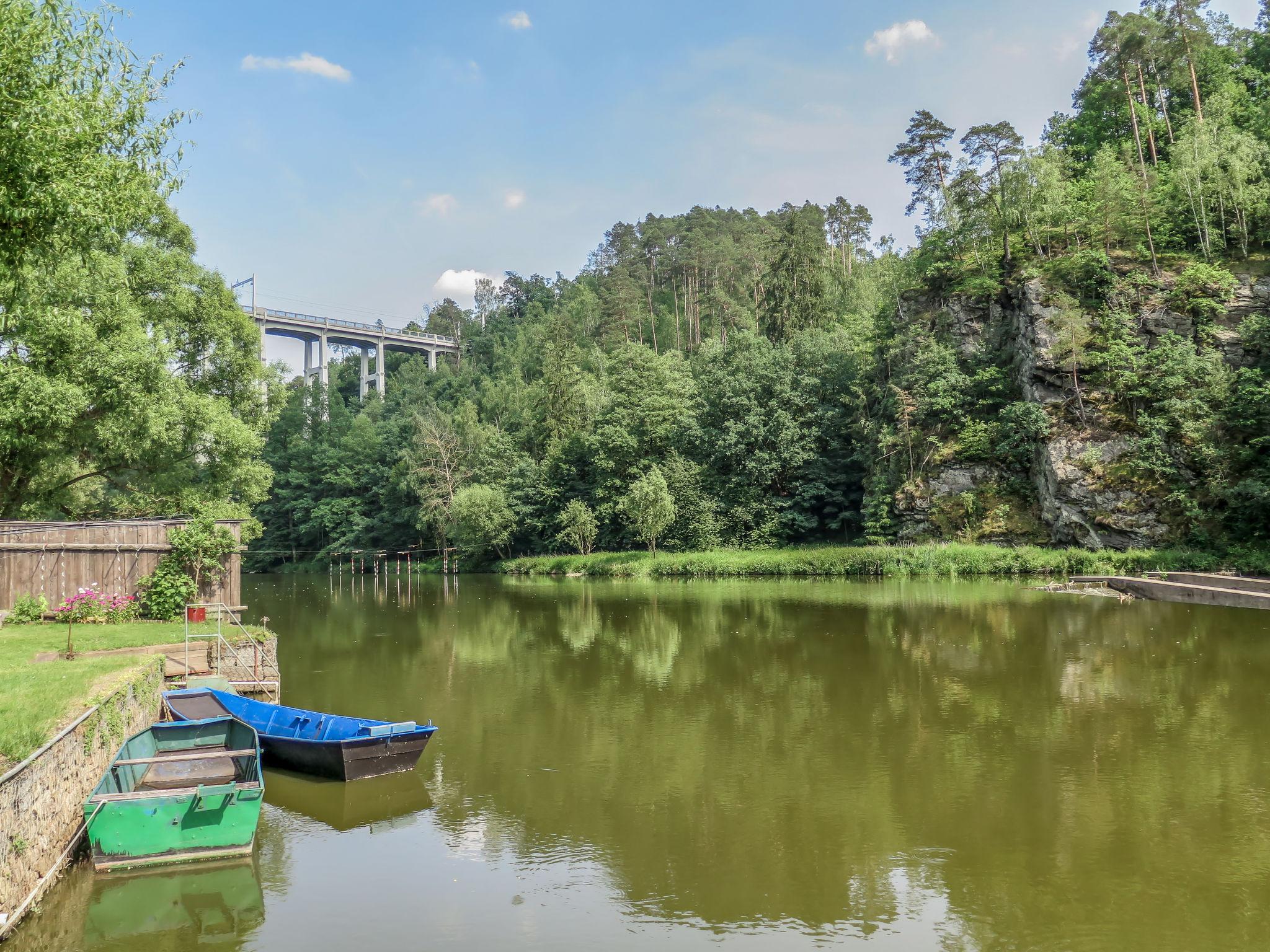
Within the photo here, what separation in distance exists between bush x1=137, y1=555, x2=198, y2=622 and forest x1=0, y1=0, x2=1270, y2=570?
17.5 feet

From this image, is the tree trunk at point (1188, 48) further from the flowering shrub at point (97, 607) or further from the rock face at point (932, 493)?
the flowering shrub at point (97, 607)

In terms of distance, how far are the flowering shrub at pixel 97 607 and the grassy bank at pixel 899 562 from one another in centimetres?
3483

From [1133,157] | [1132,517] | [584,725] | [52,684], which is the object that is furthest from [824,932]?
[1133,157]

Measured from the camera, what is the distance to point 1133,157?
5656 centimetres

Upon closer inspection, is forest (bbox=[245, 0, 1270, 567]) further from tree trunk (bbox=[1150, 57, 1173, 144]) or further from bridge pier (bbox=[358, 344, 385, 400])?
bridge pier (bbox=[358, 344, 385, 400])

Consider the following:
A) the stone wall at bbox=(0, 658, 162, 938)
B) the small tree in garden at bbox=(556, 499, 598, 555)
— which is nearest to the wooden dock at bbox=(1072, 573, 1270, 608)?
the stone wall at bbox=(0, 658, 162, 938)

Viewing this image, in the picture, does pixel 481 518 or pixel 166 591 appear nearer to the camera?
pixel 166 591

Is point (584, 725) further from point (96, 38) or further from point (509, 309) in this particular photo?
point (509, 309)

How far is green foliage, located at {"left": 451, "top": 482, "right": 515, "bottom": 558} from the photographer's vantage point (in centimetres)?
6378

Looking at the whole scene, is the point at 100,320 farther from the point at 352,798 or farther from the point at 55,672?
the point at 352,798

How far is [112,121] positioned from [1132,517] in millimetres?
43448

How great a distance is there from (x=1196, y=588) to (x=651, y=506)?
32.5 meters

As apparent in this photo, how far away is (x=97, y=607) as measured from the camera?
20.9 m

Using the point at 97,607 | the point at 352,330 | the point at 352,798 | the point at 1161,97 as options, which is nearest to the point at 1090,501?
the point at 1161,97
